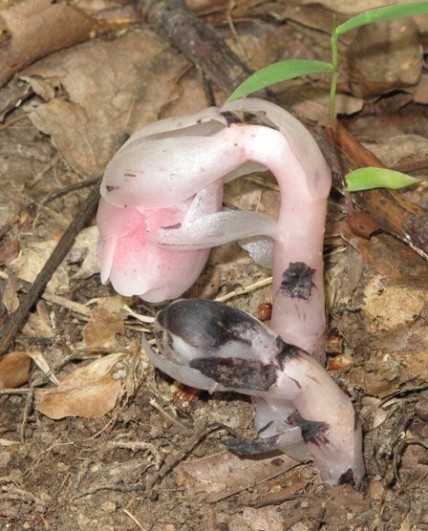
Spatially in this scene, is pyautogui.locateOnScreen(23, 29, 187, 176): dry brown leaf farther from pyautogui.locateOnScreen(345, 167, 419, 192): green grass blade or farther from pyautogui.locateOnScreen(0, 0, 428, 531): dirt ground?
pyautogui.locateOnScreen(345, 167, 419, 192): green grass blade

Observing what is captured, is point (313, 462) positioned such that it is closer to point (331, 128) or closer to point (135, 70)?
point (331, 128)

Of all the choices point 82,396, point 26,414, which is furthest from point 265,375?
point 26,414

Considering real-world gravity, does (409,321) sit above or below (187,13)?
below

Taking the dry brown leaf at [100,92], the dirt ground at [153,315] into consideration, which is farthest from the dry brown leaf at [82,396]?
the dry brown leaf at [100,92]

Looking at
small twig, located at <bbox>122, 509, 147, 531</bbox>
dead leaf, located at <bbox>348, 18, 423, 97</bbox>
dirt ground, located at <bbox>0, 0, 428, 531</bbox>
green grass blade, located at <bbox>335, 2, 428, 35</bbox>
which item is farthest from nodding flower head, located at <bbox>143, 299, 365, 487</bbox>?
dead leaf, located at <bbox>348, 18, 423, 97</bbox>

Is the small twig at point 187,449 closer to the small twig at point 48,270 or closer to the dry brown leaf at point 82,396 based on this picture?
the dry brown leaf at point 82,396

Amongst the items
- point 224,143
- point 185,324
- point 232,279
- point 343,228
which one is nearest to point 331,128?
point 343,228
